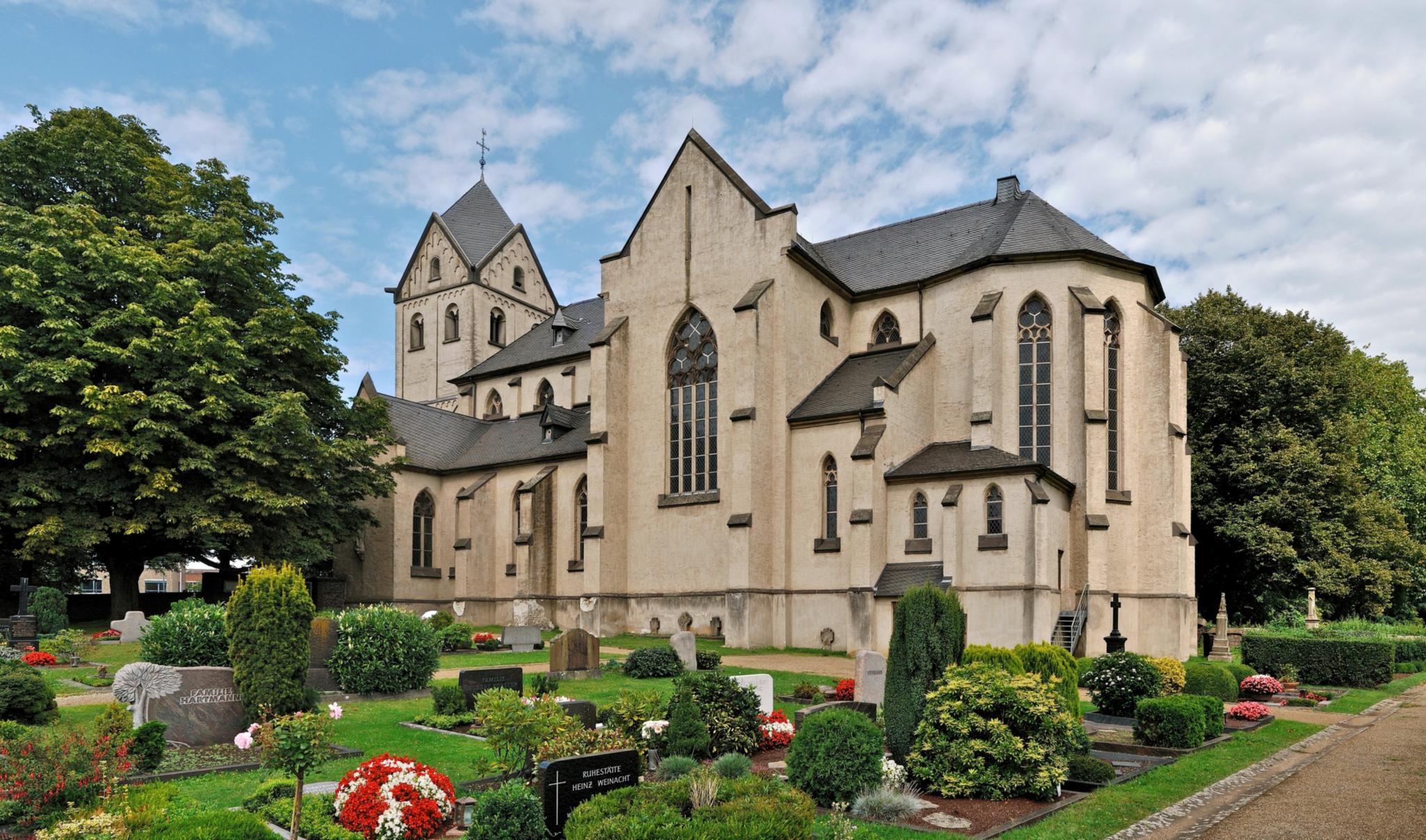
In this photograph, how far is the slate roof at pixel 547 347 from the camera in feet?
149

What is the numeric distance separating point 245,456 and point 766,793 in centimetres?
2501

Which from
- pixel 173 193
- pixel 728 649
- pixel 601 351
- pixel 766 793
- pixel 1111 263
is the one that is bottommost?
pixel 728 649

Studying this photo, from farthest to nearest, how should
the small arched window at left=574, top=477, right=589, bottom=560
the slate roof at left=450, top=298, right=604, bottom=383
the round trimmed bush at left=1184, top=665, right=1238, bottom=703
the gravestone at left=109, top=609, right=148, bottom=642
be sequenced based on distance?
the slate roof at left=450, top=298, right=604, bottom=383
the small arched window at left=574, top=477, right=589, bottom=560
the gravestone at left=109, top=609, right=148, bottom=642
the round trimmed bush at left=1184, top=665, right=1238, bottom=703

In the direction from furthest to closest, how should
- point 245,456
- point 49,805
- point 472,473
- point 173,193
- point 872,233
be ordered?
point 472,473, point 872,233, point 173,193, point 245,456, point 49,805

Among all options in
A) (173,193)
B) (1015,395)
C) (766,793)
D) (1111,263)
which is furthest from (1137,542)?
(173,193)

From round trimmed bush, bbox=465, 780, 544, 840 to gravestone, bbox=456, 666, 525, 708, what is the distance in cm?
809

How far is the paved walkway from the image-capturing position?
10.0 m

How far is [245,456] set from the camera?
2917 cm

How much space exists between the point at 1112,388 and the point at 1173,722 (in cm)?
1875

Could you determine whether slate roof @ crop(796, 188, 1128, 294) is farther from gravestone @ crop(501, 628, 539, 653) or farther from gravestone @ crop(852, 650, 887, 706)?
gravestone @ crop(852, 650, 887, 706)

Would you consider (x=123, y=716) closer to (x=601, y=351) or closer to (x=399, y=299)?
(x=601, y=351)

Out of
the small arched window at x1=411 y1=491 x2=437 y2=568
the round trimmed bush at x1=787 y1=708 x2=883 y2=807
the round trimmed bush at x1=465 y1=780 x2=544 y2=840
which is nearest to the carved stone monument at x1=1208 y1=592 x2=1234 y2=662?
the round trimmed bush at x1=787 y1=708 x2=883 y2=807

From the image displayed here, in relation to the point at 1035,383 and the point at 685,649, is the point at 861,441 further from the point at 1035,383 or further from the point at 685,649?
the point at 685,649

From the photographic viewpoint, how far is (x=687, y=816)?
8.68 metres
